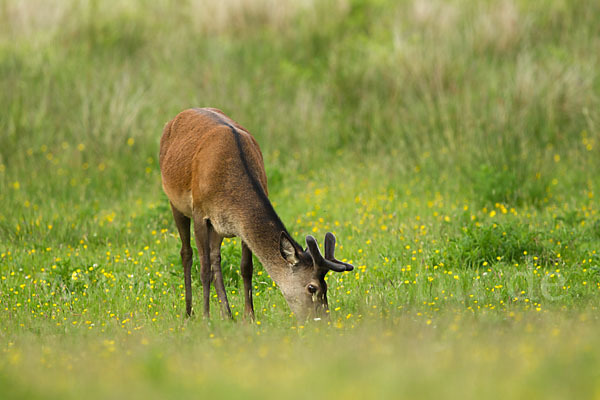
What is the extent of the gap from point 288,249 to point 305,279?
0.29m

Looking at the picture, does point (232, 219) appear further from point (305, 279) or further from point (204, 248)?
point (305, 279)

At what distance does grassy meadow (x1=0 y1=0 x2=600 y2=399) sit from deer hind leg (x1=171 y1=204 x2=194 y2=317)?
270 millimetres

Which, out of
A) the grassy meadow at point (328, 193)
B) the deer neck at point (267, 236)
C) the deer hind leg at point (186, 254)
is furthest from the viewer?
the deer hind leg at point (186, 254)

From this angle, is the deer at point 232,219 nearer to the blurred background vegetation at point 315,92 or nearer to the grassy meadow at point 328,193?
the grassy meadow at point 328,193

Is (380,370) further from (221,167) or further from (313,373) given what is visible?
(221,167)

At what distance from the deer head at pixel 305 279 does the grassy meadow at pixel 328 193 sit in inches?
8.4

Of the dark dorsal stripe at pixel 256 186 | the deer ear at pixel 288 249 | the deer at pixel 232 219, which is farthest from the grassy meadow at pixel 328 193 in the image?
the dark dorsal stripe at pixel 256 186

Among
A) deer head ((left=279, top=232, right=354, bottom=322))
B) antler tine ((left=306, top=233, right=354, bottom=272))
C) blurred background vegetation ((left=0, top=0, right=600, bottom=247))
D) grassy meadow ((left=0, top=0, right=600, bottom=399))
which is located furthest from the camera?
blurred background vegetation ((left=0, top=0, right=600, bottom=247))

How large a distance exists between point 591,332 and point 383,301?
7.27 feet

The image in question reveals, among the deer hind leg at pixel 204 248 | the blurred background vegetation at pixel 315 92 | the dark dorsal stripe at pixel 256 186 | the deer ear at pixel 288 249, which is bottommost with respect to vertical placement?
the blurred background vegetation at pixel 315 92

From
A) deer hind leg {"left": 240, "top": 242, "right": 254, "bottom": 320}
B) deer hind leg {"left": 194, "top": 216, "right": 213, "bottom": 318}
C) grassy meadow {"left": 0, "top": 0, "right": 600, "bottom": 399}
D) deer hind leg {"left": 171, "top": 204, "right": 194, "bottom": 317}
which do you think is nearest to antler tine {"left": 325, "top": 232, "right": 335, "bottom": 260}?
grassy meadow {"left": 0, "top": 0, "right": 600, "bottom": 399}

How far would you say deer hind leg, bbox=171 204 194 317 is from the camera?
7.96m

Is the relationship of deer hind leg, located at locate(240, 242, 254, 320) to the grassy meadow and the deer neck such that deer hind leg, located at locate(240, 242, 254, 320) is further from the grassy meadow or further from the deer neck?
the deer neck

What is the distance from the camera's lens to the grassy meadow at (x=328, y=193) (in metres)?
4.91
